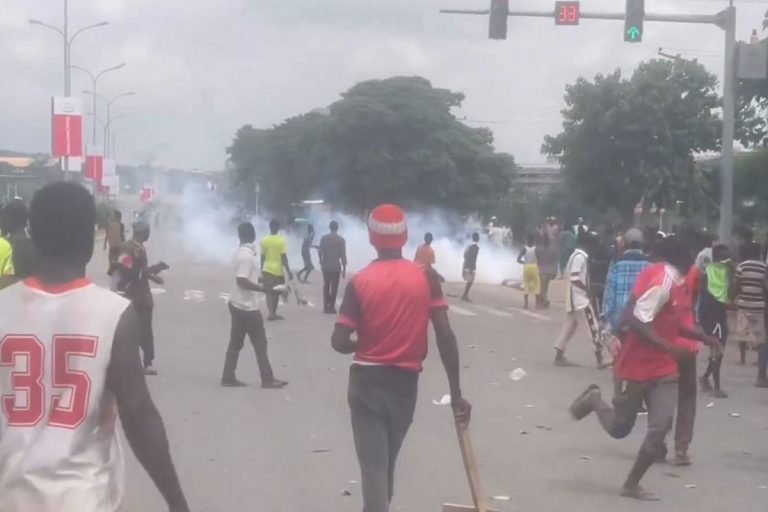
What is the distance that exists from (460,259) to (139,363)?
1636 inches

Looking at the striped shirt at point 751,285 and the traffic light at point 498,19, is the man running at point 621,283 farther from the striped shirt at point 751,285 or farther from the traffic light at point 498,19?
the traffic light at point 498,19

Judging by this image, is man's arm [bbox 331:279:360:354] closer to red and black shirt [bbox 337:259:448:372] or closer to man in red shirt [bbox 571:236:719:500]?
red and black shirt [bbox 337:259:448:372]

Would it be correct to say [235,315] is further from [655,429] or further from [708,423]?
[655,429]

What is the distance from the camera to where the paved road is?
872 centimetres

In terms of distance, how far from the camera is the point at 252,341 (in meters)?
13.8

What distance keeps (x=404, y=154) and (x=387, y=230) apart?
54.2 m

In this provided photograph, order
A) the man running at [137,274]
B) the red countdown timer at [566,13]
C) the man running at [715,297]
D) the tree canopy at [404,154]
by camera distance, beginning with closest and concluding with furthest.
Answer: the man running at [137,274], the man running at [715,297], the red countdown timer at [566,13], the tree canopy at [404,154]

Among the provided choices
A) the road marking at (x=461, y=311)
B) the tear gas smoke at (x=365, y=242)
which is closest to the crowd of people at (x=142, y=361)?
the road marking at (x=461, y=311)

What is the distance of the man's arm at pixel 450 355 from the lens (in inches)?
255

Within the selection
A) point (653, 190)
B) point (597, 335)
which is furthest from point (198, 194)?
point (597, 335)

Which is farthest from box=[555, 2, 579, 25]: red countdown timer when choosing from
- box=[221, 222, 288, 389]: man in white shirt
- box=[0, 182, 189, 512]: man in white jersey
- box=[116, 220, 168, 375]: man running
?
box=[0, 182, 189, 512]: man in white jersey

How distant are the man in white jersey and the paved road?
442 cm

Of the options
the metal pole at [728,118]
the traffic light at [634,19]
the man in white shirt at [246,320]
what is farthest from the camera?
the metal pole at [728,118]

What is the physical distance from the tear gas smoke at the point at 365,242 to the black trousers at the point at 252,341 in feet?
74.5
